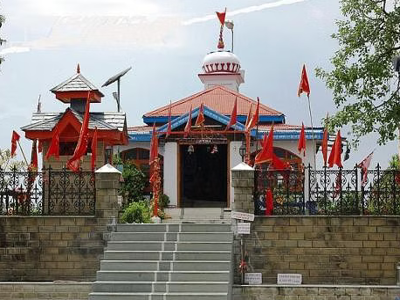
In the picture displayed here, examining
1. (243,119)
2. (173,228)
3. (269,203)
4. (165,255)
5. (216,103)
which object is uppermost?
(216,103)

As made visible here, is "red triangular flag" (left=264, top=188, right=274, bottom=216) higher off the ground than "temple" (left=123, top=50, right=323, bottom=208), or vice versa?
"temple" (left=123, top=50, right=323, bottom=208)

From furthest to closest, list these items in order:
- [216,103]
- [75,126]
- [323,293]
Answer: [216,103], [75,126], [323,293]

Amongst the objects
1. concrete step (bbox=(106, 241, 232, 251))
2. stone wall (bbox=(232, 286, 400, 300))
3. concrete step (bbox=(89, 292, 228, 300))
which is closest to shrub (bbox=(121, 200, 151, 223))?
concrete step (bbox=(106, 241, 232, 251))

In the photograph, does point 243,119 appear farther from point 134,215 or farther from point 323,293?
point 323,293

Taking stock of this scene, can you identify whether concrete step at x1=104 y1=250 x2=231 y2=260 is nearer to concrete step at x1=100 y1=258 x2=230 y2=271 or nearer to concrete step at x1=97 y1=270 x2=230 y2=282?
concrete step at x1=100 y1=258 x2=230 y2=271

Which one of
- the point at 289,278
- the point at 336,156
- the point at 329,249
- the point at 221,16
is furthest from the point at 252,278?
the point at 221,16

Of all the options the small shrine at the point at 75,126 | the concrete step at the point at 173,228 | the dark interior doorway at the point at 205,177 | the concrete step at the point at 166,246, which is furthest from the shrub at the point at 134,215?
the dark interior doorway at the point at 205,177

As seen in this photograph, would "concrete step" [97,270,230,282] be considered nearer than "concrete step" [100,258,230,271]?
Yes

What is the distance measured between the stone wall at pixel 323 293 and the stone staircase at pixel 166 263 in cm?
72

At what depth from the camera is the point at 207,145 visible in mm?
27953

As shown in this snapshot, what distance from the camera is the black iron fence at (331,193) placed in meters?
17.0

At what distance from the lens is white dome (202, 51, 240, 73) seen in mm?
32500

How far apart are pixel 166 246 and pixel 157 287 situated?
151 cm

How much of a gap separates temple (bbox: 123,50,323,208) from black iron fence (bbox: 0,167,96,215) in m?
7.06
